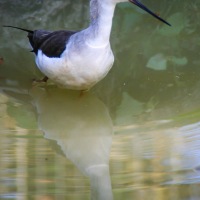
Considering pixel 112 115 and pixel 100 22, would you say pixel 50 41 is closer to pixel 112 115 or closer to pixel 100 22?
pixel 100 22

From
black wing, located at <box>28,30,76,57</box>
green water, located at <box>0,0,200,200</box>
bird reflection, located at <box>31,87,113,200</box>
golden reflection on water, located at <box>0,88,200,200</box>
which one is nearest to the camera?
golden reflection on water, located at <box>0,88,200,200</box>

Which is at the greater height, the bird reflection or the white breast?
the white breast

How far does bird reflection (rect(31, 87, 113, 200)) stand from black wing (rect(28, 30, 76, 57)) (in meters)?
0.39

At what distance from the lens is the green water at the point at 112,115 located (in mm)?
3979

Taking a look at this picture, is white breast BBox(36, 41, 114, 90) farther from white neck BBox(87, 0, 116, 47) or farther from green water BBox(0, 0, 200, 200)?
green water BBox(0, 0, 200, 200)

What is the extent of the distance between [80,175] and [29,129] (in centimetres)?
85

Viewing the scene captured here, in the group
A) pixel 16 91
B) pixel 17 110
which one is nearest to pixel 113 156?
pixel 17 110

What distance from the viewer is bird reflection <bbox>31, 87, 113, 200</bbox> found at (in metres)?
4.16

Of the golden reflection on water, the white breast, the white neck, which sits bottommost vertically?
the golden reflection on water

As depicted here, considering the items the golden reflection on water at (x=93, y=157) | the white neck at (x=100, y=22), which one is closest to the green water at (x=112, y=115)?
the golden reflection on water at (x=93, y=157)

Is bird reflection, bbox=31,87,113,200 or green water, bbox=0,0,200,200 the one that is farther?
bird reflection, bbox=31,87,113,200

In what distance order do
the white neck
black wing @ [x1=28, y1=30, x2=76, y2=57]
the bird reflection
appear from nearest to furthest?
the bird reflection < the white neck < black wing @ [x1=28, y1=30, x2=76, y2=57]

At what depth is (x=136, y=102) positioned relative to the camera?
5297 millimetres

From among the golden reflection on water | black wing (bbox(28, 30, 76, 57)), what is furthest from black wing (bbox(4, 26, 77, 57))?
the golden reflection on water
